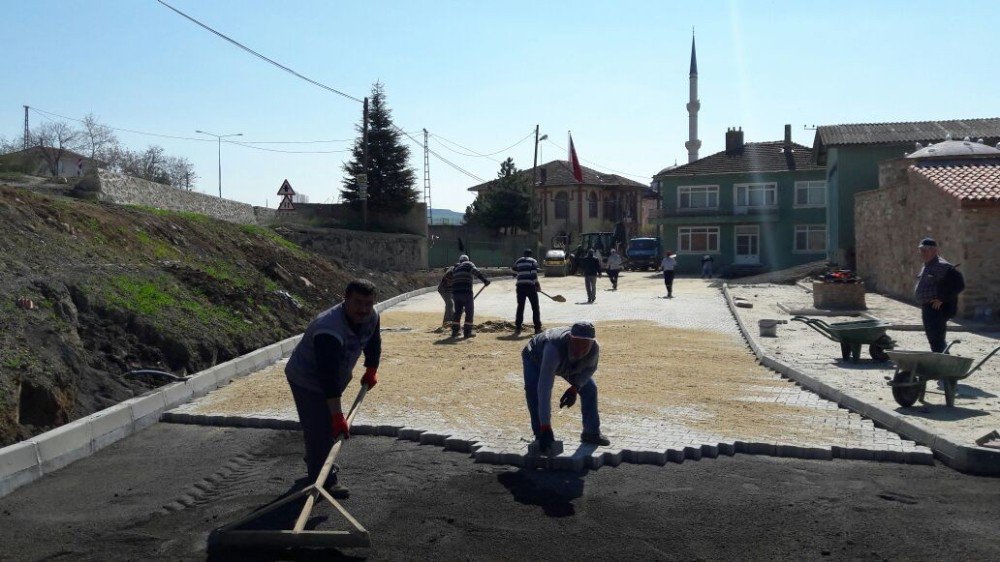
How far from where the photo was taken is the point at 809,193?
5028cm

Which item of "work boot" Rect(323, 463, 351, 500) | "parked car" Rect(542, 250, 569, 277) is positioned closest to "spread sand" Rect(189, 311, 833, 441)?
Result: "work boot" Rect(323, 463, 351, 500)

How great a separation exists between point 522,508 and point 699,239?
154 feet

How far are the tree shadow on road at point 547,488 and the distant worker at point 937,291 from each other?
6343 millimetres

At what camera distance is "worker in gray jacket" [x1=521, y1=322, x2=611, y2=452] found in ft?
23.8

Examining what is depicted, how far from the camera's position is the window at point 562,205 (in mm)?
72188

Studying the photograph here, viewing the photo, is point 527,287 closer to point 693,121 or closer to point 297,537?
point 297,537

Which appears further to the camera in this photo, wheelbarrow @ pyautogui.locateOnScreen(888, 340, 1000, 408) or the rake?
wheelbarrow @ pyautogui.locateOnScreen(888, 340, 1000, 408)

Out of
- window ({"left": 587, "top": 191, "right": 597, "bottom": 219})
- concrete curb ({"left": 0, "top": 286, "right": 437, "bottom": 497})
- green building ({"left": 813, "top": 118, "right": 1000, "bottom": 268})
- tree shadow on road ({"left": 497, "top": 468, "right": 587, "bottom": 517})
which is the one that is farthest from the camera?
window ({"left": 587, "top": 191, "right": 597, "bottom": 219})

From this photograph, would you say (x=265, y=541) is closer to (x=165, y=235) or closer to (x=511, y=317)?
(x=165, y=235)

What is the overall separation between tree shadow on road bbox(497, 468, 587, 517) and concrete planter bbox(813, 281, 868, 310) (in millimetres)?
16030

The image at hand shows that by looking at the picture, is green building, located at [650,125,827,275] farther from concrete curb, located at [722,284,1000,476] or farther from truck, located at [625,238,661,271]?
concrete curb, located at [722,284,1000,476]

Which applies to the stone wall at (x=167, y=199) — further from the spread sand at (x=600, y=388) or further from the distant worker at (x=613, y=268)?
the distant worker at (x=613, y=268)

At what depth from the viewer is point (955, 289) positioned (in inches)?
440

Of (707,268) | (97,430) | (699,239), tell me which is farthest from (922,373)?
(699,239)
